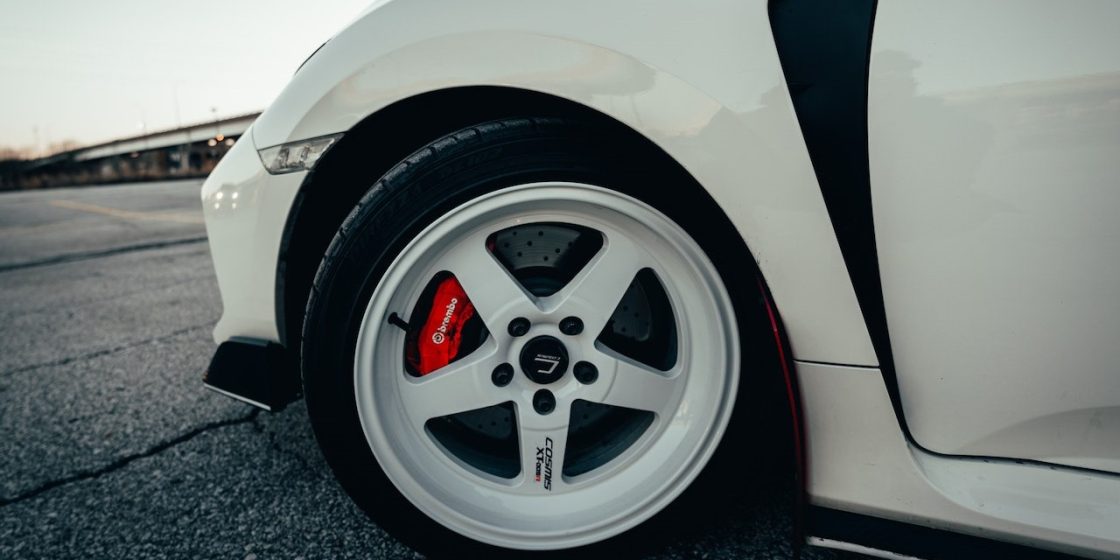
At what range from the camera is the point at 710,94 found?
2.90ft

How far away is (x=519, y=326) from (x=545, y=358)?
0.26 ft

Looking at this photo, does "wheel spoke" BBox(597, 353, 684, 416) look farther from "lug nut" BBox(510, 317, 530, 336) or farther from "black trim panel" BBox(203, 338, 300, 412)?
"black trim panel" BBox(203, 338, 300, 412)

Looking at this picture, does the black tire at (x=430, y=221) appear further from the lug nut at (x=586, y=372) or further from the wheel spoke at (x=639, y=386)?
the lug nut at (x=586, y=372)

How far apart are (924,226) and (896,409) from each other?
Answer: 0.97ft

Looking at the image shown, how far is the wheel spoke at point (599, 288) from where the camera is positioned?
42.1 inches

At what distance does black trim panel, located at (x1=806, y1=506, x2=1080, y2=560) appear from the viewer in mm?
859

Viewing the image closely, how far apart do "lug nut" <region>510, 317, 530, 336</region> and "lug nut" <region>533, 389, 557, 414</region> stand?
0.40 feet

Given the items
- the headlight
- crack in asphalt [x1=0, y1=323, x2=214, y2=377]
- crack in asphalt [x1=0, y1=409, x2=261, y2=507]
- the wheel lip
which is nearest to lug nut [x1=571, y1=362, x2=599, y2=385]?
the wheel lip

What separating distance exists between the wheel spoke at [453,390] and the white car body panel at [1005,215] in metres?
0.71

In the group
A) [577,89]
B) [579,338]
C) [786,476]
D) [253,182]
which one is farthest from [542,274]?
[786,476]

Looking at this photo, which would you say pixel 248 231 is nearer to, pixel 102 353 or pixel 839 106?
pixel 839 106

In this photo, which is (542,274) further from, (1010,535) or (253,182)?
(1010,535)

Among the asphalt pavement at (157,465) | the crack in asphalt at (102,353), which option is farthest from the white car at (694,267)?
the crack in asphalt at (102,353)

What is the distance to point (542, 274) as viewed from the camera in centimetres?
119
